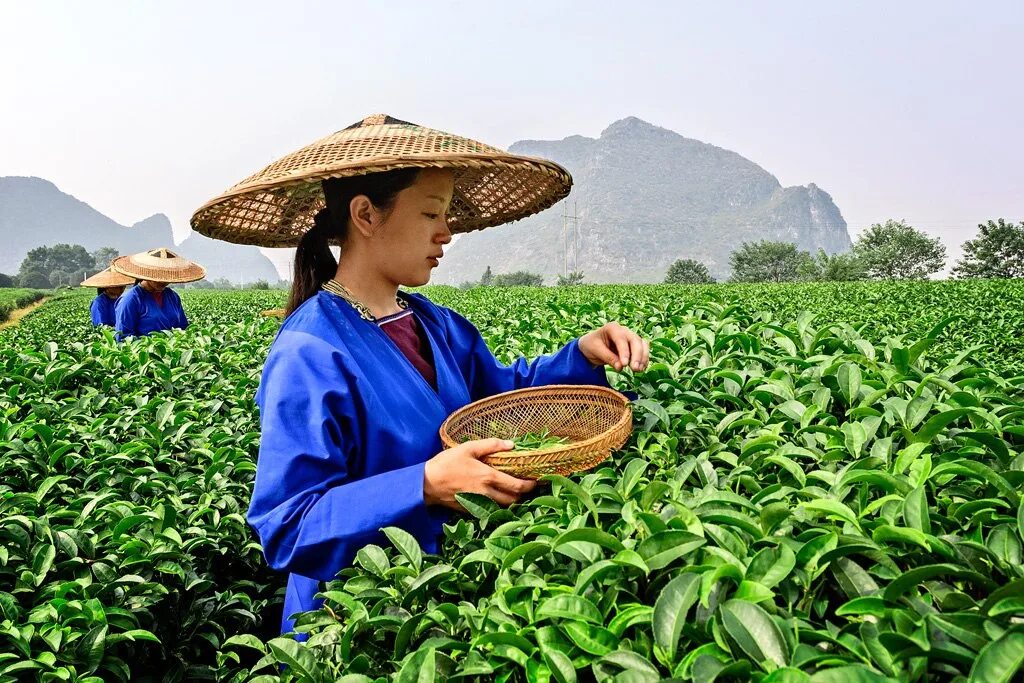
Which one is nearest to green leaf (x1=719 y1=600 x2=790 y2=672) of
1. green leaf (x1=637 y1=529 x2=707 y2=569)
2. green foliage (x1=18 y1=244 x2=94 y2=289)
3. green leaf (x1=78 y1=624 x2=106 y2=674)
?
green leaf (x1=637 y1=529 x2=707 y2=569)

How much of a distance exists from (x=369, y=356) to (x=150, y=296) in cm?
574

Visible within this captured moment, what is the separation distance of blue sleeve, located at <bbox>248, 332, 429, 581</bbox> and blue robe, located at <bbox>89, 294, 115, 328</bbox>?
7.45 m

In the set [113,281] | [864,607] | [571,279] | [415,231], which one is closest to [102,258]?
[571,279]

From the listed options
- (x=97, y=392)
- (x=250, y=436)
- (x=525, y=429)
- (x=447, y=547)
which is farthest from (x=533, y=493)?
(x=97, y=392)

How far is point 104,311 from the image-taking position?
7855 mm

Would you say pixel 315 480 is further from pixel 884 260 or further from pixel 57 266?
pixel 57 266

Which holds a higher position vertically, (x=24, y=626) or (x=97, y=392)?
(x=97, y=392)

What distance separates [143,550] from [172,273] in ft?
17.5

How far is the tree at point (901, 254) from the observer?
59938 millimetres

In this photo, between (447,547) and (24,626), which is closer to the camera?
(447,547)

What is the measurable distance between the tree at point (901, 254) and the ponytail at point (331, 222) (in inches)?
2572

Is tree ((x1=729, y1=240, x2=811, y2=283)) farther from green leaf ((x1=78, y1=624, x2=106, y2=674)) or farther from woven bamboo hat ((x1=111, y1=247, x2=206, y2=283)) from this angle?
green leaf ((x1=78, y1=624, x2=106, y2=674))

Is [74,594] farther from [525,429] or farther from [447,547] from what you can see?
[525,429]

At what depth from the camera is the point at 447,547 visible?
129 centimetres
